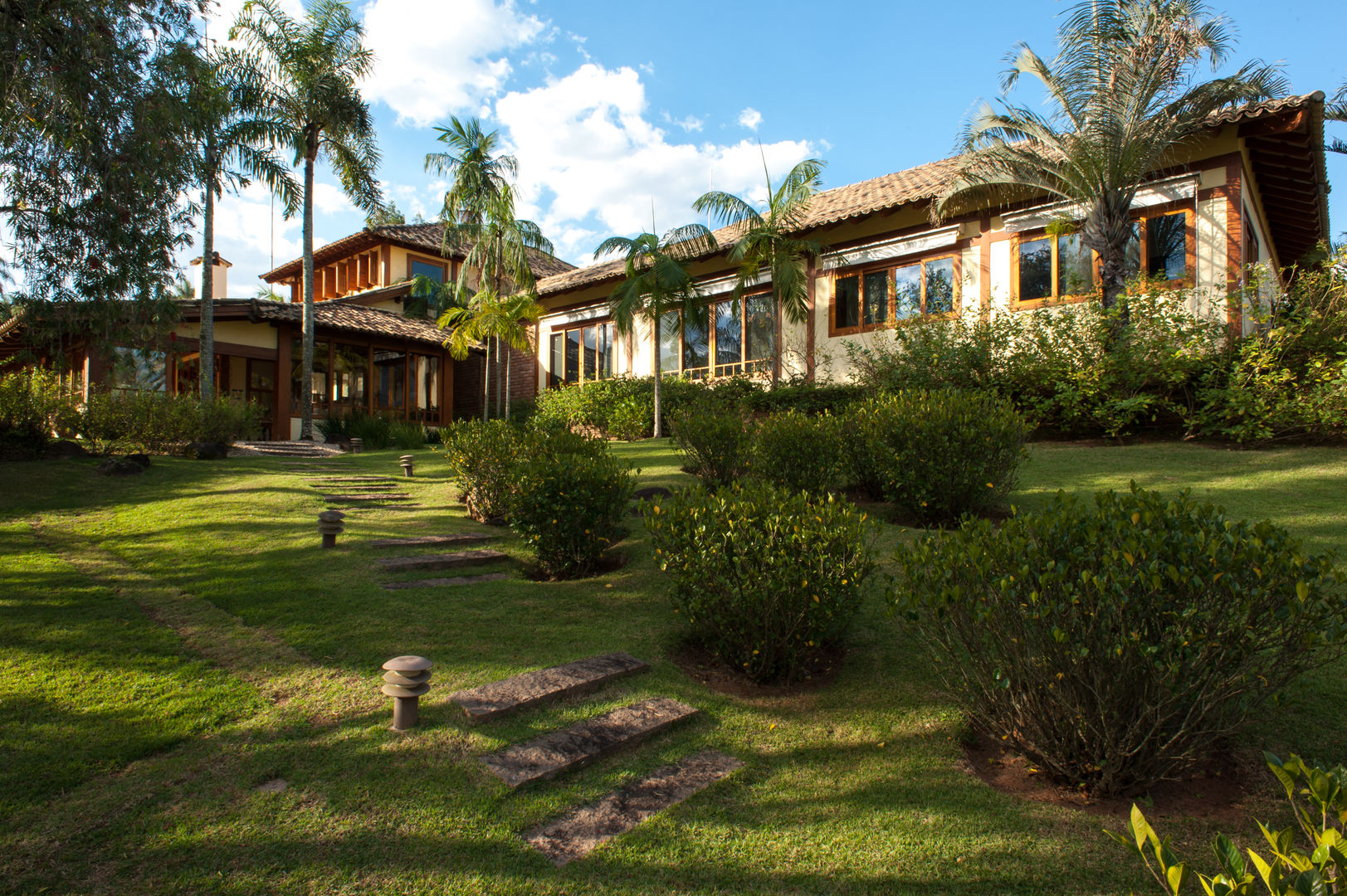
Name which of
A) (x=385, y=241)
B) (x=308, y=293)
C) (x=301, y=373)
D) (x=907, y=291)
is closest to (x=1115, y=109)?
(x=907, y=291)

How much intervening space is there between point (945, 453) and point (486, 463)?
4.20 m

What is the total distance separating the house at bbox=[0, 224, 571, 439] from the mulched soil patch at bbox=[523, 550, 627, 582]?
1086 centimetres

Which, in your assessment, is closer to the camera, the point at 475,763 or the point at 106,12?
the point at 475,763

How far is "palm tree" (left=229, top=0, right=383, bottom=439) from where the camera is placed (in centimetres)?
1691

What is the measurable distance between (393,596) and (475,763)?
222 centimetres

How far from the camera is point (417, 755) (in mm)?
2965

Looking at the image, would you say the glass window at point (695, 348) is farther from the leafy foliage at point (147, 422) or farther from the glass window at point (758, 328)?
the leafy foliage at point (147, 422)

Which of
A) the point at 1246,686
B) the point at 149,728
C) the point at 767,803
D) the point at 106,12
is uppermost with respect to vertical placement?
the point at 106,12

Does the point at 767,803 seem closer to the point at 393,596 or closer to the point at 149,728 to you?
the point at 149,728

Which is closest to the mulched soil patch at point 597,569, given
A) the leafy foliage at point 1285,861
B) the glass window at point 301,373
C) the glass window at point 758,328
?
the leafy foliage at point 1285,861

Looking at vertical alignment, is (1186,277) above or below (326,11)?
below

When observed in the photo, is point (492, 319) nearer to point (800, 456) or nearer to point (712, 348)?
point (712, 348)

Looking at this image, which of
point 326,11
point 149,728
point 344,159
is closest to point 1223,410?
point 149,728

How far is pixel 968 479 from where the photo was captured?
603 cm
